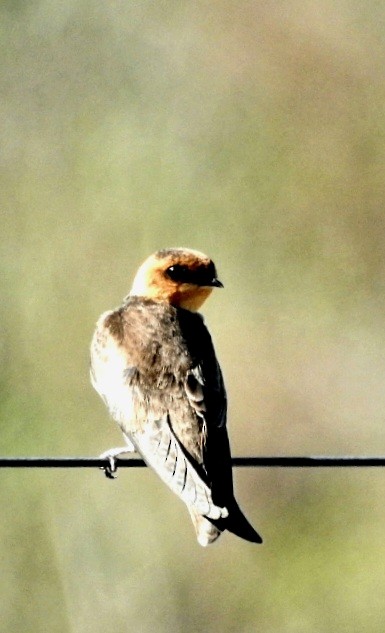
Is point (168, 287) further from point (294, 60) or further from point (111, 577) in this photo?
point (294, 60)

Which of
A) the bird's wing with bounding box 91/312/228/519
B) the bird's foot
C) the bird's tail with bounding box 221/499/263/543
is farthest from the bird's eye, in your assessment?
the bird's tail with bounding box 221/499/263/543

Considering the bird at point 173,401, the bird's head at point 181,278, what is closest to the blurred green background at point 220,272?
the bird's head at point 181,278

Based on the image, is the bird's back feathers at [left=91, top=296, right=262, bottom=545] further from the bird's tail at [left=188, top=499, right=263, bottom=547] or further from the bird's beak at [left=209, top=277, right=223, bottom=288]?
the bird's beak at [left=209, top=277, right=223, bottom=288]

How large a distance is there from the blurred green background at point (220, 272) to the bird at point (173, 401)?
3761 mm

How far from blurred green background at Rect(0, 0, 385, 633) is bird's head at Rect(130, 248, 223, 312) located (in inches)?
125

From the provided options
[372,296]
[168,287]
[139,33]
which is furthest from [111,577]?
[139,33]

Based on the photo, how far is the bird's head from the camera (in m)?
7.38

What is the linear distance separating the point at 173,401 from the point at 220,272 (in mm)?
5477

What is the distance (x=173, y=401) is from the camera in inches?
251

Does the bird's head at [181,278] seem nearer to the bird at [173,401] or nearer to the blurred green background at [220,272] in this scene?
the bird at [173,401]

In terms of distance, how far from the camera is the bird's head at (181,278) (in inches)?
A: 290

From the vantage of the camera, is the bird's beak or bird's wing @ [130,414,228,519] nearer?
bird's wing @ [130,414,228,519]

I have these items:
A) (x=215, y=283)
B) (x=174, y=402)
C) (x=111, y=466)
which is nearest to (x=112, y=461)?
(x=111, y=466)

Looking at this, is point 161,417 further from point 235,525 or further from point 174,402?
point 235,525
